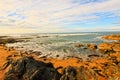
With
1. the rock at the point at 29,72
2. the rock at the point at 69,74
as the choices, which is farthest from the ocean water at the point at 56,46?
the rock at the point at 69,74

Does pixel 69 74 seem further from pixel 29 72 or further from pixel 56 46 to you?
pixel 56 46

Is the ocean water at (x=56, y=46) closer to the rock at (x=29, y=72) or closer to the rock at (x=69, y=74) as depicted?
the rock at (x=29, y=72)

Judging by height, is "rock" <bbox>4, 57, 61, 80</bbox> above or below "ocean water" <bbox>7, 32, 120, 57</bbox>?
above

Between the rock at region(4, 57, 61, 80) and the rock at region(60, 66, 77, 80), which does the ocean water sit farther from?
the rock at region(60, 66, 77, 80)

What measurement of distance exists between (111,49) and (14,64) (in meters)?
30.7

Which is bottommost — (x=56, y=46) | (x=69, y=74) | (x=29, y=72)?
(x=56, y=46)

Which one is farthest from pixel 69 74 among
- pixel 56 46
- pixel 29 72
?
pixel 56 46

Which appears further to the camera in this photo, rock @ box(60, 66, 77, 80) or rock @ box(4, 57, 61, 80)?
rock @ box(4, 57, 61, 80)

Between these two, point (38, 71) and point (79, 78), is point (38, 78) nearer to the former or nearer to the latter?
point (38, 71)

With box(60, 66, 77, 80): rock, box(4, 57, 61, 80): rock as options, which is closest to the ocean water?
box(4, 57, 61, 80): rock

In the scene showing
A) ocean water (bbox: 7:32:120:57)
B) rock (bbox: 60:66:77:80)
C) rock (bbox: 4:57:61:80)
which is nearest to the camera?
rock (bbox: 60:66:77:80)

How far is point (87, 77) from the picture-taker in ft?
42.5

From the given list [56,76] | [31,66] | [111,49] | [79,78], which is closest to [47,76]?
[56,76]

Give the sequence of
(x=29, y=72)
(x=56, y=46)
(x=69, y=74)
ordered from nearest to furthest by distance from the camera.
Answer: (x=69, y=74), (x=29, y=72), (x=56, y=46)
